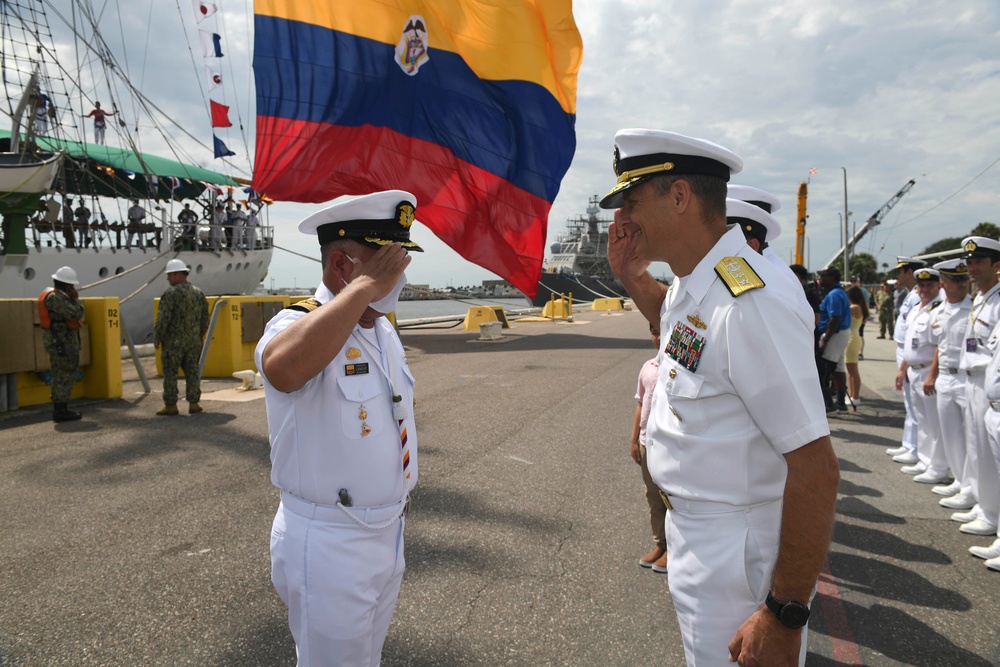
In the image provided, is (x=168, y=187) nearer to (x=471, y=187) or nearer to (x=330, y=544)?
(x=471, y=187)

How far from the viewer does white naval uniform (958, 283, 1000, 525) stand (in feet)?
14.5

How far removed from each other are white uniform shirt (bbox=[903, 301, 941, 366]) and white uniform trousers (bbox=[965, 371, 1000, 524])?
126 centimetres

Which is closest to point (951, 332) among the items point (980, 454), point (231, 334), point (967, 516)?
point (980, 454)

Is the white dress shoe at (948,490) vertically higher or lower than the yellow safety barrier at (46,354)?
lower

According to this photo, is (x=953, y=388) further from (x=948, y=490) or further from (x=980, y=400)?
(x=948, y=490)

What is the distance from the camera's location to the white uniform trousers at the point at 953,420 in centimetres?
520

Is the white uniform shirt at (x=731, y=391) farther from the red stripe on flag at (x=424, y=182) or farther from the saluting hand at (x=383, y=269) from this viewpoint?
the red stripe on flag at (x=424, y=182)

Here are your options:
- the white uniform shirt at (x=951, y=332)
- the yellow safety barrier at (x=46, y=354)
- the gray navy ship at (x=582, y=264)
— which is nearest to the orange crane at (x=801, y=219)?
the white uniform shirt at (x=951, y=332)

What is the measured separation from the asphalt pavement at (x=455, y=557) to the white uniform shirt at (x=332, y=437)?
1.27 m

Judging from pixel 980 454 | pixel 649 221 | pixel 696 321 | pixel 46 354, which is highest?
pixel 649 221

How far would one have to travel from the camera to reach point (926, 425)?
229 inches

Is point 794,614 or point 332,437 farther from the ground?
point 332,437

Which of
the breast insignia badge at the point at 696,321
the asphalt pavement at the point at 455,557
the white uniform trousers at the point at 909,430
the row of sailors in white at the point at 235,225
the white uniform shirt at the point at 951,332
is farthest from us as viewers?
the row of sailors in white at the point at 235,225

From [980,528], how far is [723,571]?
4.05m
